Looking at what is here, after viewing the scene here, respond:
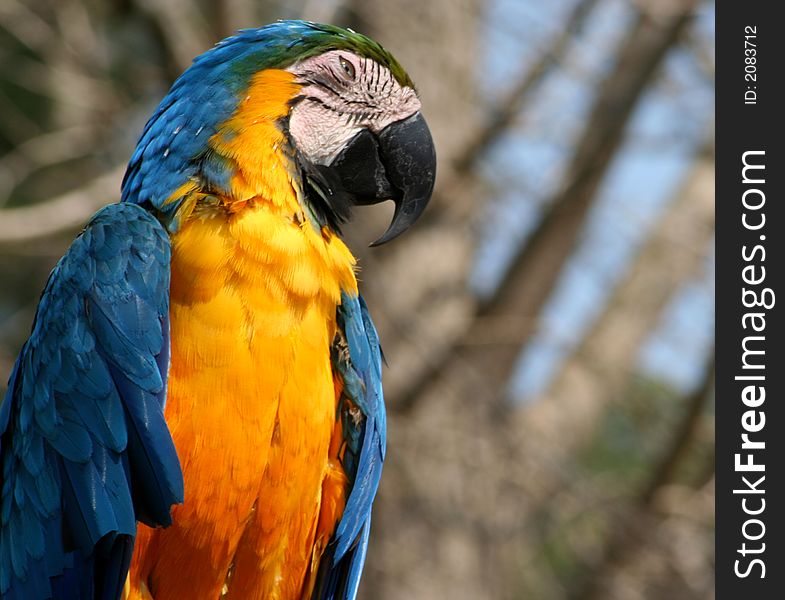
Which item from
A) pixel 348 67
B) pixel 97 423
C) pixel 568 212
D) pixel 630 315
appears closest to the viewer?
pixel 97 423

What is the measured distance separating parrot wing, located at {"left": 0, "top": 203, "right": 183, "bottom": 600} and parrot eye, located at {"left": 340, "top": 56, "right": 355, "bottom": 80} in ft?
1.88

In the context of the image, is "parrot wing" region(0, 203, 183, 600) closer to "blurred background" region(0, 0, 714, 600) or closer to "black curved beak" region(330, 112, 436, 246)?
"black curved beak" region(330, 112, 436, 246)

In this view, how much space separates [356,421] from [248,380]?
12.9 inches

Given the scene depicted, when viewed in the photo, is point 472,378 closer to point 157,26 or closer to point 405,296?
point 405,296

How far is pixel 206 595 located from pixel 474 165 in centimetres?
271

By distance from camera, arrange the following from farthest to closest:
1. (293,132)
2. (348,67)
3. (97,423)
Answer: (348,67) → (293,132) → (97,423)

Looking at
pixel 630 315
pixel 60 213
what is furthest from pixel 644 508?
pixel 60 213

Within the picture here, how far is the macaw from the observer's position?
2.02 metres

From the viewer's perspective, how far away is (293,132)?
226 cm

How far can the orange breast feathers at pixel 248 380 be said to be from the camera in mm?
2043

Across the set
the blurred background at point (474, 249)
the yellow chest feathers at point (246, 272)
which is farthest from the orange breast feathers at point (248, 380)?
the blurred background at point (474, 249)

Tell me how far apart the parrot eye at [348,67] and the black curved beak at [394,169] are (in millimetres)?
132

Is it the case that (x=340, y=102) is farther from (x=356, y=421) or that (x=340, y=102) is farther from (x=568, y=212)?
(x=568, y=212)

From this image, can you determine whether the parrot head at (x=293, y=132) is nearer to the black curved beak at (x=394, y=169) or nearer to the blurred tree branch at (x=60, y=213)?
the black curved beak at (x=394, y=169)
